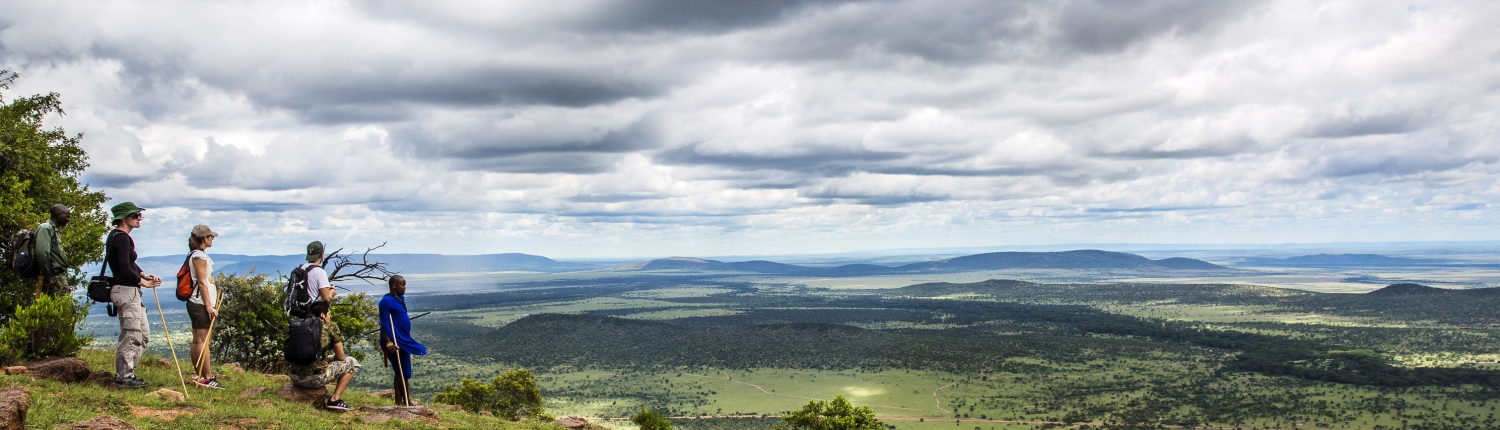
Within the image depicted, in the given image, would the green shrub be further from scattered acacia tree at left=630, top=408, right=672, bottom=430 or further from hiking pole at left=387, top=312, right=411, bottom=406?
hiking pole at left=387, top=312, right=411, bottom=406

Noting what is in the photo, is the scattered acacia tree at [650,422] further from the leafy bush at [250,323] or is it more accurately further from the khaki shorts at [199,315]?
the khaki shorts at [199,315]

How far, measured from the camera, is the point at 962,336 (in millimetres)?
140375

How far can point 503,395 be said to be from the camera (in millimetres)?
37688

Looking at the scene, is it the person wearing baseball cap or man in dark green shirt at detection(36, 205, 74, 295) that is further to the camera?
man in dark green shirt at detection(36, 205, 74, 295)

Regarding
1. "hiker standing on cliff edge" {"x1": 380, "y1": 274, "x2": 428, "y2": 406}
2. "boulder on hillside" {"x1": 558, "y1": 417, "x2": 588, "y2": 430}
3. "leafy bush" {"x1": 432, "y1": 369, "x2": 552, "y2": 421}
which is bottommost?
"leafy bush" {"x1": 432, "y1": 369, "x2": 552, "y2": 421}

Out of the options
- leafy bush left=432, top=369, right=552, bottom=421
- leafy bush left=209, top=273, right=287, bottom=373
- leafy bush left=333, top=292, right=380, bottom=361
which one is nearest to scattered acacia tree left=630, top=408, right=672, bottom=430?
leafy bush left=432, top=369, right=552, bottom=421

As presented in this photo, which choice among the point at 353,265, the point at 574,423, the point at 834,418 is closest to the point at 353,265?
the point at 353,265

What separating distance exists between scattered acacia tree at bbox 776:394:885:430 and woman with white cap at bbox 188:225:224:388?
26640 mm

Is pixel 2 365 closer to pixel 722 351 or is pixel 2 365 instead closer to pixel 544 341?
pixel 722 351

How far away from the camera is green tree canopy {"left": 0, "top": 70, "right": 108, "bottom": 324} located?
1819cm

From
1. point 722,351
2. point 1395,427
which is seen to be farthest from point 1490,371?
point 722,351

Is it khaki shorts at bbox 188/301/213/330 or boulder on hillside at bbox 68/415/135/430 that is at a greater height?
khaki shorts at bbox 188/301/213/330

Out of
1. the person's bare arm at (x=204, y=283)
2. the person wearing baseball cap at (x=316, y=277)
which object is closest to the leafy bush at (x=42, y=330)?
the person's bare arm at (x=204, y=283)

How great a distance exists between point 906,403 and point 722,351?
4502 centimetres
